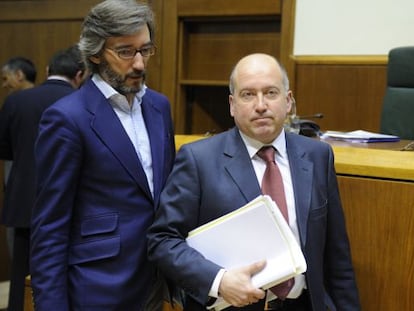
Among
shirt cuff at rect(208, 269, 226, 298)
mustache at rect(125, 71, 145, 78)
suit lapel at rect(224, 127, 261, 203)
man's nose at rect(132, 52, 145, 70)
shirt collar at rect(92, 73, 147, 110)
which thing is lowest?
shirt cuff at rect(208, 269, 226, 298)

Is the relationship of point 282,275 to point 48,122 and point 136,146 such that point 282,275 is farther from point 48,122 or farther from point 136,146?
point 48,122

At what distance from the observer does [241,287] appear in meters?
1.13

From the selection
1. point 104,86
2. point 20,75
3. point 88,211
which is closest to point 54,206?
point 88,211

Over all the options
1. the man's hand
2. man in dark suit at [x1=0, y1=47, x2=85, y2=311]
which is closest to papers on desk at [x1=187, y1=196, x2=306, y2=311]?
the man's hand

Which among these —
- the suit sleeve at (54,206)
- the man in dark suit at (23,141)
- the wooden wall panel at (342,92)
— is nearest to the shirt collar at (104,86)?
the suit sleeve at (54,206)

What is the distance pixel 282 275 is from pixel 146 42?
25.5 inches

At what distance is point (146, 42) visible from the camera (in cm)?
136

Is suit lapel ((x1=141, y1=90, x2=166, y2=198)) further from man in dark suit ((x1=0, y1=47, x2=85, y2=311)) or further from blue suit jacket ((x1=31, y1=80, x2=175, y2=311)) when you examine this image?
man in dark suit ((x1=0, y1=47, x2=85, y2=311))

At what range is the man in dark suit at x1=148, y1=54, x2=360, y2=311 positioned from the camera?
1245 mm

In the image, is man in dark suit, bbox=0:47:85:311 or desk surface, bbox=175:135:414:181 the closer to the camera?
desk surface, bbox=175:135:414:181

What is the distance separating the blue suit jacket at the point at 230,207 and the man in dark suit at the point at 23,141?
1.71 metres

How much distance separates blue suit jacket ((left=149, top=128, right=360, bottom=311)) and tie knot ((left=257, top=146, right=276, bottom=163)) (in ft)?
0.12

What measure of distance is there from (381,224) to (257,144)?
40 centimetres

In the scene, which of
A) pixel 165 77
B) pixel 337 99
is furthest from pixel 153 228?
pixel 165 77
